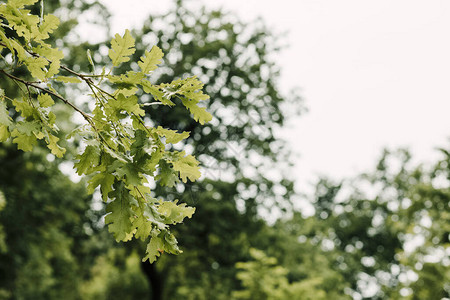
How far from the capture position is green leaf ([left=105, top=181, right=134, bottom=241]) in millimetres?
1882

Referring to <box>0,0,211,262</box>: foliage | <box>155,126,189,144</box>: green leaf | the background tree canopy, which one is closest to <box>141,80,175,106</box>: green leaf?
<box>0,0,211,262</box>: foliage

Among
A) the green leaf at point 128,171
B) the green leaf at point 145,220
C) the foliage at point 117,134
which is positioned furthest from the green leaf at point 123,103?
the green leaf at point 145,220

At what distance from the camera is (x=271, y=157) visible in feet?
41.9

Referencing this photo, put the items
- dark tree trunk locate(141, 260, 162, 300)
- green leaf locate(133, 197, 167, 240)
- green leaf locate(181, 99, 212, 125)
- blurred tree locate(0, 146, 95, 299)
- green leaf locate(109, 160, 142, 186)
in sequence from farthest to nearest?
dark tree trunk locate(141, 260, 162, 300) → blurred tree locate(0, 146, 95, 299) → green leaf locate(181, 99, 212, 125) → green leaf locate(133, 197, 167, 240) → green leaf locate(109, 160, 142, 186)

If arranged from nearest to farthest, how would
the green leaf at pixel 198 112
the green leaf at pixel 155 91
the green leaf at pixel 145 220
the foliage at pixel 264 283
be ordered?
1. the green leaf at pixel 145 220
2. the green leaf at pixel 155 91
3. the green leaf at pixel 198 112
4. the foliage at pixel 264 283

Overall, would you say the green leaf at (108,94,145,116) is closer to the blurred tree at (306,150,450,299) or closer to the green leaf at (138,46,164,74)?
the green leaf at (138,46,164,74)

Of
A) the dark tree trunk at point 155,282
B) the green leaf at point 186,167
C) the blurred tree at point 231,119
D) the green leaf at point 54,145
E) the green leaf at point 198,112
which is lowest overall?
→ the green leaf at point 54,145

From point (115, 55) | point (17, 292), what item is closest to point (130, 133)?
point (115, 55)

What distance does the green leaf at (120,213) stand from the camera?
6.17ft

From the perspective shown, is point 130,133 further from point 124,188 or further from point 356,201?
point 356,201

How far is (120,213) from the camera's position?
1.91 metres

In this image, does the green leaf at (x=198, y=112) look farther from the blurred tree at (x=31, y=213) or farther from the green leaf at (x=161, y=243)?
the blurred tree at (x=31, y=213)

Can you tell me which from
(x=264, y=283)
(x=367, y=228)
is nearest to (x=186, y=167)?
(x=264, y=283)

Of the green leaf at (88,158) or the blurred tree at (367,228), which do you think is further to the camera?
the blurred tree at (367,228)
